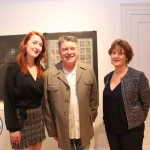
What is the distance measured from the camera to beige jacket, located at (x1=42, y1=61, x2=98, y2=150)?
1.49m

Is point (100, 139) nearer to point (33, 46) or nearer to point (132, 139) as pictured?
point (132, 139)

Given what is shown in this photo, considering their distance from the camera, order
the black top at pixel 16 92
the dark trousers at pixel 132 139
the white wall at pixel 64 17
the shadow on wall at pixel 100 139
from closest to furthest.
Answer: the black top at pixel 16 92 → the dark trousers at pixel 132 139 → the white wall at pixel 64 17 → the shadow on wall at pixel 100 139

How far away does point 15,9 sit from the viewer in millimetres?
2250

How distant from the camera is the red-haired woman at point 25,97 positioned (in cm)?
138

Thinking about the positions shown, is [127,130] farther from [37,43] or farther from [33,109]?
[37,43]

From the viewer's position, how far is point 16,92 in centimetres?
141

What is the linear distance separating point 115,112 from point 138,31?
50.9 inches

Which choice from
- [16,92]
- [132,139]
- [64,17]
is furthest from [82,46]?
[132,139]

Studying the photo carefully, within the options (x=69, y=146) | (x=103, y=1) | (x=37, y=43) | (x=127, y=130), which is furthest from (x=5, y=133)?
(x=103, y=1)

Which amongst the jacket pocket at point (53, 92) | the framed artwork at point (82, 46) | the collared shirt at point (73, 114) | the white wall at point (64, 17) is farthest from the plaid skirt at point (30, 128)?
the white wall at point (64, 17)

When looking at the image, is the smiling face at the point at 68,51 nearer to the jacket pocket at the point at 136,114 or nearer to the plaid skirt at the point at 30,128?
the plaid skirt at the point at 30,128

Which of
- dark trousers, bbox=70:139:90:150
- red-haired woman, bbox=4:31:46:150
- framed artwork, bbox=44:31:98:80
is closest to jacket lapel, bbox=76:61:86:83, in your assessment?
red-haired woman, bbox=4:31:46:150

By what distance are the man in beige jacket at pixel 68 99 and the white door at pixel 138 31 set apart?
1.04m

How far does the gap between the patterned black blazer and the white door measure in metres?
0.89
